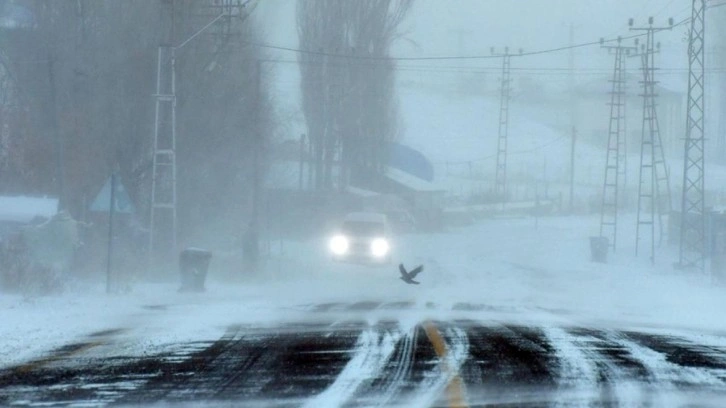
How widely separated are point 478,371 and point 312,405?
2.45 m

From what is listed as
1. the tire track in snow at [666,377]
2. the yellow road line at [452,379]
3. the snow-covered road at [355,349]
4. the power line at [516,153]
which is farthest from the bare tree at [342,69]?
the tire track in snow at [666,377]

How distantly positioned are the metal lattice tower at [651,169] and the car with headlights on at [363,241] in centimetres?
1393

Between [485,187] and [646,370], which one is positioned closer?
[646,370]

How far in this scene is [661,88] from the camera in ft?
371

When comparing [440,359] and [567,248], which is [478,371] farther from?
[567,248]

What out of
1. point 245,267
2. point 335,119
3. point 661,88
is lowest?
point 245,267

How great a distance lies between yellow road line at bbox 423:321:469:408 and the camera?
8914mm

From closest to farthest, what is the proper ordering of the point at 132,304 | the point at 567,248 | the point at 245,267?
1. the point at 132,304
2. the point at 245,267
3. the point at 567,248

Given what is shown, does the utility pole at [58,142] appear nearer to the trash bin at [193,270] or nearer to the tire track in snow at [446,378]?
the trash bin at [193,270]

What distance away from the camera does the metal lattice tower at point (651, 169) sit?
43594 mm

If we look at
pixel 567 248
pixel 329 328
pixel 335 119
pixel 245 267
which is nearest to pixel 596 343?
pixel 329 328

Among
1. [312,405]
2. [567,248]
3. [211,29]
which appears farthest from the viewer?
[567,248]

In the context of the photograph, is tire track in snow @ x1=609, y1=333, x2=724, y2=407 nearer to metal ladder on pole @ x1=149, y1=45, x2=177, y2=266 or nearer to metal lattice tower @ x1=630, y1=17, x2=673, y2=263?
metal ladder on pole @ x1=149, y1=45, x2=177, y2=266

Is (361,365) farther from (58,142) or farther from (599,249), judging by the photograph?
(599,249)
